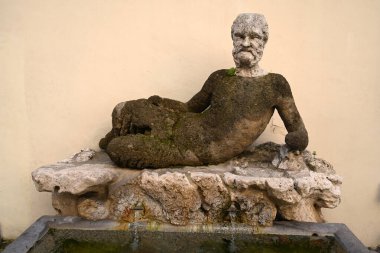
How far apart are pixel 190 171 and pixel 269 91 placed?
3.04 ft

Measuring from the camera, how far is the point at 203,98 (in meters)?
2.79

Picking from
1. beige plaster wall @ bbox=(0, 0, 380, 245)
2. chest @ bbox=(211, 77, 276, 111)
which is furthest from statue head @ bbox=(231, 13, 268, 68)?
beige plaster wall @ bbox=(0, 0, 380, 245)

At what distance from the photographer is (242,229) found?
7.67ft

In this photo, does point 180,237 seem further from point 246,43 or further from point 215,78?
point 246,43

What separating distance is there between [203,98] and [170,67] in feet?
2.56

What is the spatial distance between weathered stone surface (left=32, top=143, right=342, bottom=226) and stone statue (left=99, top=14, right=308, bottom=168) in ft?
0.46

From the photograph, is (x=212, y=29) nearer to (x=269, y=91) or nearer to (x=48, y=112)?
(x=269, y=91)

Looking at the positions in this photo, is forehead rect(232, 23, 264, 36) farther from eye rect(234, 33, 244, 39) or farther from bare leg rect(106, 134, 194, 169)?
bare leg rect(106, 134, 194, 169)

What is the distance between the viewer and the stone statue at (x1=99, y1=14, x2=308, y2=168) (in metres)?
2.45

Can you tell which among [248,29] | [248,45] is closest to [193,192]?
[248,45]

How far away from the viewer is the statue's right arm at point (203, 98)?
272 cm

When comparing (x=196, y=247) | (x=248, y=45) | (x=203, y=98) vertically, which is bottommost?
(x=196, y=247)

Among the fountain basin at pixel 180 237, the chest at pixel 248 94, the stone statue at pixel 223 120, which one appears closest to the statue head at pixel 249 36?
the stone statue at pixel 223 120

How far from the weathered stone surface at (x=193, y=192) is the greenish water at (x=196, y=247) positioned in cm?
18
